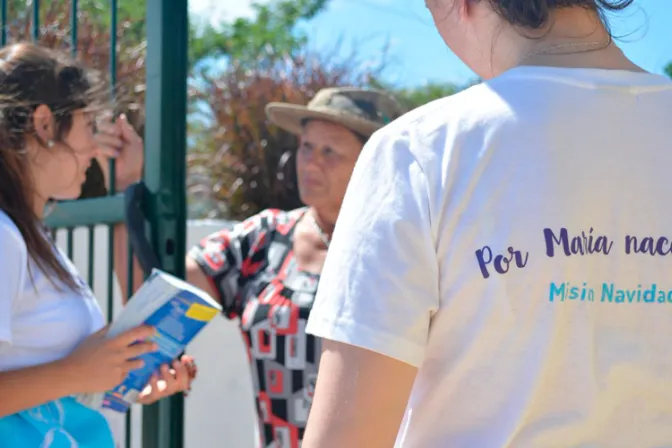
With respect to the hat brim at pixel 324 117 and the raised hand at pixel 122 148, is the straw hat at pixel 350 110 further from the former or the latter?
the raised hand at pixel 122 148

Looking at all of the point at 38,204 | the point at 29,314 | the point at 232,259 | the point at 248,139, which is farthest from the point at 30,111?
the point at 248,139

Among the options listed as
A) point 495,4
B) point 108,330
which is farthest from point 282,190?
point 495,4

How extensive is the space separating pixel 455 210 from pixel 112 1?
5.54 ft

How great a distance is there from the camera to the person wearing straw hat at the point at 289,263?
287cm

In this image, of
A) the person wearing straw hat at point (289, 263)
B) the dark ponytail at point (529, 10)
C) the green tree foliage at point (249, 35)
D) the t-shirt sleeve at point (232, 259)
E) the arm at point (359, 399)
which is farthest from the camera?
the green tree foliage at point (249, 35)

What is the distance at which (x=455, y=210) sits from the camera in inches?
40.2

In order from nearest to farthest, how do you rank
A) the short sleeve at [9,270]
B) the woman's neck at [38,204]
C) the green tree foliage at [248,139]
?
the short sleeve at [9,270]
the woman's neck at [38,204]
the green tree foliage at [248,139]

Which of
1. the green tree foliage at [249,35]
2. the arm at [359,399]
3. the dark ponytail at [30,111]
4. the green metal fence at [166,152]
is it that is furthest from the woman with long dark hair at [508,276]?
the green tree foliage at [249,35]

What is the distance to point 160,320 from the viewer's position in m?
1.96

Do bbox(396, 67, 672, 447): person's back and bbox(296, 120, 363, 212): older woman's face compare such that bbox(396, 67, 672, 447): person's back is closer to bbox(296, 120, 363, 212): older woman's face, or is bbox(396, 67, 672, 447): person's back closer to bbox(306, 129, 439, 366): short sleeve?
bbox(306, 129, 439, 366): short sleeve

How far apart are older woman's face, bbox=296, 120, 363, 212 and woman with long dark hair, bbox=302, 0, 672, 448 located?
2030mm

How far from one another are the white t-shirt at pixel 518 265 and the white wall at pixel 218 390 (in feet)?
11.2

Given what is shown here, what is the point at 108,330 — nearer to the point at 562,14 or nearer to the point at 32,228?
the point at 32,228

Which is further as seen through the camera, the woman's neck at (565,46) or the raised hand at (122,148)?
the raised hand at (122,148)
